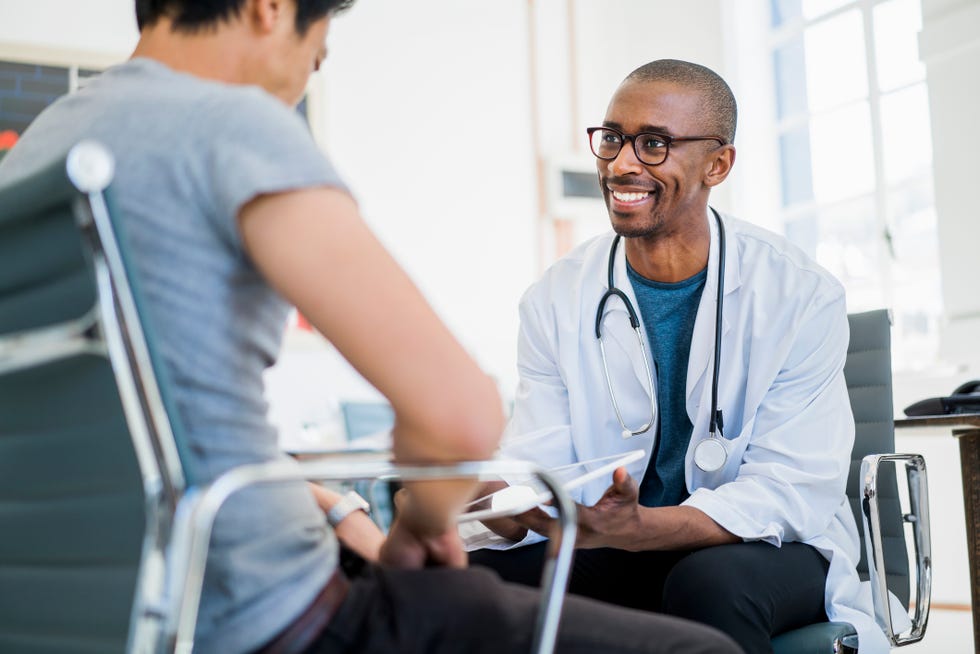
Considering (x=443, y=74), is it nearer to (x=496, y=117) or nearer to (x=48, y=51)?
(x=496, y=117)

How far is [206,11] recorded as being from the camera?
927 mm

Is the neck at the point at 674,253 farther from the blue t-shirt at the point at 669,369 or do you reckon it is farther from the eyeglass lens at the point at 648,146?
the eyeglass lens at the point at 648,146

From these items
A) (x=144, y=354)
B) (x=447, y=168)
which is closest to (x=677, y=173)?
(x=144, y=354)

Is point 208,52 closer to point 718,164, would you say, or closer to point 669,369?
point 669,369

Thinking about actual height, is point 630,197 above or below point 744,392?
above

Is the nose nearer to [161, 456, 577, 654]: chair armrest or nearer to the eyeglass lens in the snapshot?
the eyeglass lens

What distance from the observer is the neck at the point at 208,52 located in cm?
93

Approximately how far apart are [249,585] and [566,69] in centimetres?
530

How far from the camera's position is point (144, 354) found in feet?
2.36

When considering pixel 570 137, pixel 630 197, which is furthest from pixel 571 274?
pixel 570 137

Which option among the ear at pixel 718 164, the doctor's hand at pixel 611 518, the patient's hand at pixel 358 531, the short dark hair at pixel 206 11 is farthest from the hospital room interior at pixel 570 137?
the short dark hair at pixel 206 11

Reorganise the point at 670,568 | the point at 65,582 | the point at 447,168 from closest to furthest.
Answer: the point at 65,582
the point at 670,568
the point at 447,168

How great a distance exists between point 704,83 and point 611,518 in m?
1.03

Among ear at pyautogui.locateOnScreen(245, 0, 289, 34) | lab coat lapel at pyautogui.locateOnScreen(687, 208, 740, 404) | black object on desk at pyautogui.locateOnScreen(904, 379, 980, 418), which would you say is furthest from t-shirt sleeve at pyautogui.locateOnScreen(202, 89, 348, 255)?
black object on desk at pyautogui.locateOnScreen(904, 379, 980, 418)
